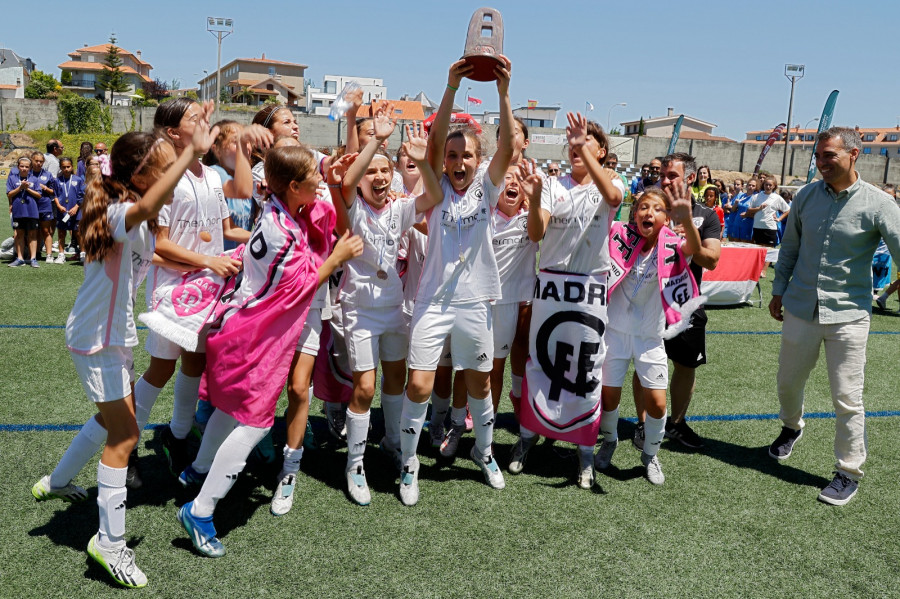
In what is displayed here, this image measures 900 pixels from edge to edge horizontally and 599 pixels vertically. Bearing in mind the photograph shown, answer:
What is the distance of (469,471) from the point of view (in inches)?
169

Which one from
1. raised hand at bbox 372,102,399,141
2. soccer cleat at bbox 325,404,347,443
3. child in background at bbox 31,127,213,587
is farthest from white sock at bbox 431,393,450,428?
child in background at bbox 31,127,213,587

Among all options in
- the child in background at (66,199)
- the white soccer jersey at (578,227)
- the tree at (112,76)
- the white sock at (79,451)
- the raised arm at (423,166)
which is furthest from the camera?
the tree at (112,76)

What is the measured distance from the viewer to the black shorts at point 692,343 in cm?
476

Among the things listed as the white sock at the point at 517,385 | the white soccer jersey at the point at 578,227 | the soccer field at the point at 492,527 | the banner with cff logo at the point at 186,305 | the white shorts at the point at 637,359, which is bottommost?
the soccer field at the point at 492,527

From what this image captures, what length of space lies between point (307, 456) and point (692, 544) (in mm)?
2329

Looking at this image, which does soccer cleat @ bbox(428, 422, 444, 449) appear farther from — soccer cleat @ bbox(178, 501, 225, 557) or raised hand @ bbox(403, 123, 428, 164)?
raised hand @ bbox(403, 123, 428, 164)

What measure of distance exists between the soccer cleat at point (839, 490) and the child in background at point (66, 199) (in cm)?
1182

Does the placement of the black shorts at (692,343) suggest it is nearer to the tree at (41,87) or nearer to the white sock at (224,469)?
the white sock at (224,469)

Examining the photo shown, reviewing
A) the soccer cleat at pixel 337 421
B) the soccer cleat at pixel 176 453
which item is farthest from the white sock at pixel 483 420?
the soccer cleat at pixel 176 453

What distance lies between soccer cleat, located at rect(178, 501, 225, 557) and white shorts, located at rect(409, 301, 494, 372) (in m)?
1.28

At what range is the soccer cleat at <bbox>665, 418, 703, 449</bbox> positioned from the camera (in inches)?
189

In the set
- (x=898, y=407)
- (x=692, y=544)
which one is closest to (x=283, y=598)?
(x=692, y=544)

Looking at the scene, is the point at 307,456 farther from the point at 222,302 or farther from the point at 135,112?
the point at 135,112

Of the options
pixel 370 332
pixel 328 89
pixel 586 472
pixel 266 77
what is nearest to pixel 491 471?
pixel 586 472
